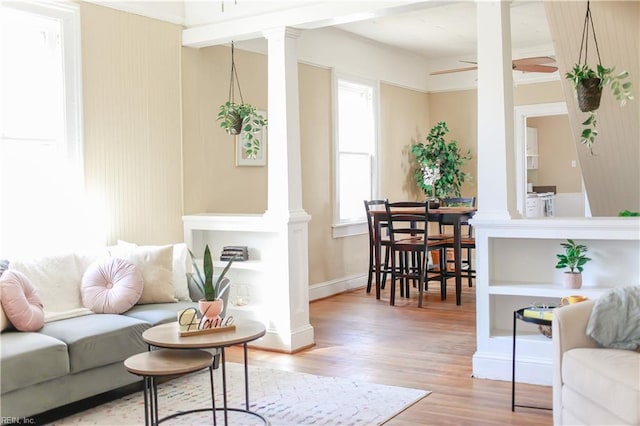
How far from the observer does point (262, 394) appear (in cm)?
402

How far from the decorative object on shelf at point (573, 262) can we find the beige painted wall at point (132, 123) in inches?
120

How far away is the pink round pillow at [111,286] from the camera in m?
4.27

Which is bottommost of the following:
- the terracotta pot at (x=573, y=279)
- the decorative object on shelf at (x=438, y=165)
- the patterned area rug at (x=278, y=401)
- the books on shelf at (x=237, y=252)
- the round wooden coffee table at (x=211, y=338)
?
the patterned area rug at (x=278, y=401)

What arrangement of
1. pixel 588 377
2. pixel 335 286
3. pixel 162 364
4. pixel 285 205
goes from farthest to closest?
pixel 335 286 < pixel 285 205 < pixel 162 364 < pixel 588 377

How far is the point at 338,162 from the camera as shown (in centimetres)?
754

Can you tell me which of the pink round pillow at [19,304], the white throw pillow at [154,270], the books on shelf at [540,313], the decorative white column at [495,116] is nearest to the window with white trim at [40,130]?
the white throw pillow at [154,270]

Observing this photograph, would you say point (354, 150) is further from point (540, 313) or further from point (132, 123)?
point (540, 313)

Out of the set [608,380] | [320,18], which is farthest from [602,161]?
→ [608,380]

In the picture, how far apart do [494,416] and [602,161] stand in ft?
9.97

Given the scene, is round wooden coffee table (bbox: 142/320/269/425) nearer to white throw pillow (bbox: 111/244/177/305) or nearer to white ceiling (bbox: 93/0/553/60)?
white throw pillow (bbox: 111/244/177/305)

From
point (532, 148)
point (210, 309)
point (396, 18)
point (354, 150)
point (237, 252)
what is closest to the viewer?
point (210, 309)

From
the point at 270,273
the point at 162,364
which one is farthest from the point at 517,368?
the point at 162,364

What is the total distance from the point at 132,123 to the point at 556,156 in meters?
8.50

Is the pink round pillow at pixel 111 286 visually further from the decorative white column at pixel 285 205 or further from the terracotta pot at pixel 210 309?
the decorative white column at pixel 285 205
